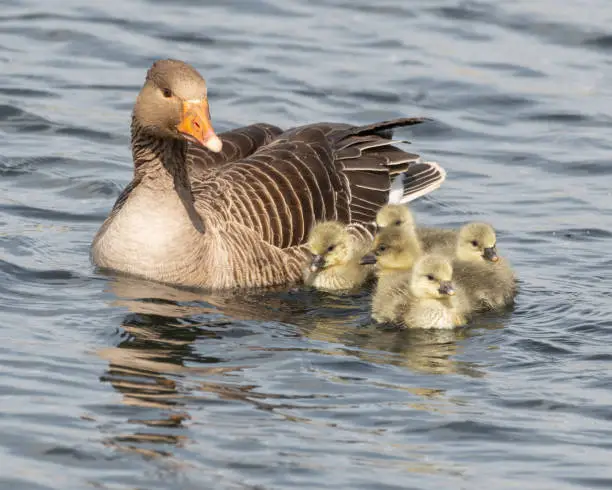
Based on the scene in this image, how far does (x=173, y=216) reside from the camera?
11367mm

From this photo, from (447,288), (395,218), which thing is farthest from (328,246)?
(447,288)

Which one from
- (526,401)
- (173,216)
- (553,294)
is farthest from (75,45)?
(526,401)

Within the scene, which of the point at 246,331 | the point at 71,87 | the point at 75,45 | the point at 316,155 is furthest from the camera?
the point at 75,45

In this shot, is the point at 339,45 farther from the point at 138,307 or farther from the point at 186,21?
the point at 138,307

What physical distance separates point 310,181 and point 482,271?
1.82 m

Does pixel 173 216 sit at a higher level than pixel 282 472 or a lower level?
higher

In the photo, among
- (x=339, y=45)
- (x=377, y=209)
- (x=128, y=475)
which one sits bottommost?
(x=128, y=475)

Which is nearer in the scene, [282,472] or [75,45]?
[282,472]

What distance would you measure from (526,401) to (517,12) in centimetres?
1150

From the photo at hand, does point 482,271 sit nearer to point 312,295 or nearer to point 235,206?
point 312,295

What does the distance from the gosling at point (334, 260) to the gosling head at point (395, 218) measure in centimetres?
32

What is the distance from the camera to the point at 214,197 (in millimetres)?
11797

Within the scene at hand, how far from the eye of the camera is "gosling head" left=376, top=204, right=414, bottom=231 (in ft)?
37.9

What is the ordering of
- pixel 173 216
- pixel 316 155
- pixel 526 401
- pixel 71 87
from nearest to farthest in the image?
pixel 526 401, pixel 173 216, pixel 316 155, pixel 71 87
